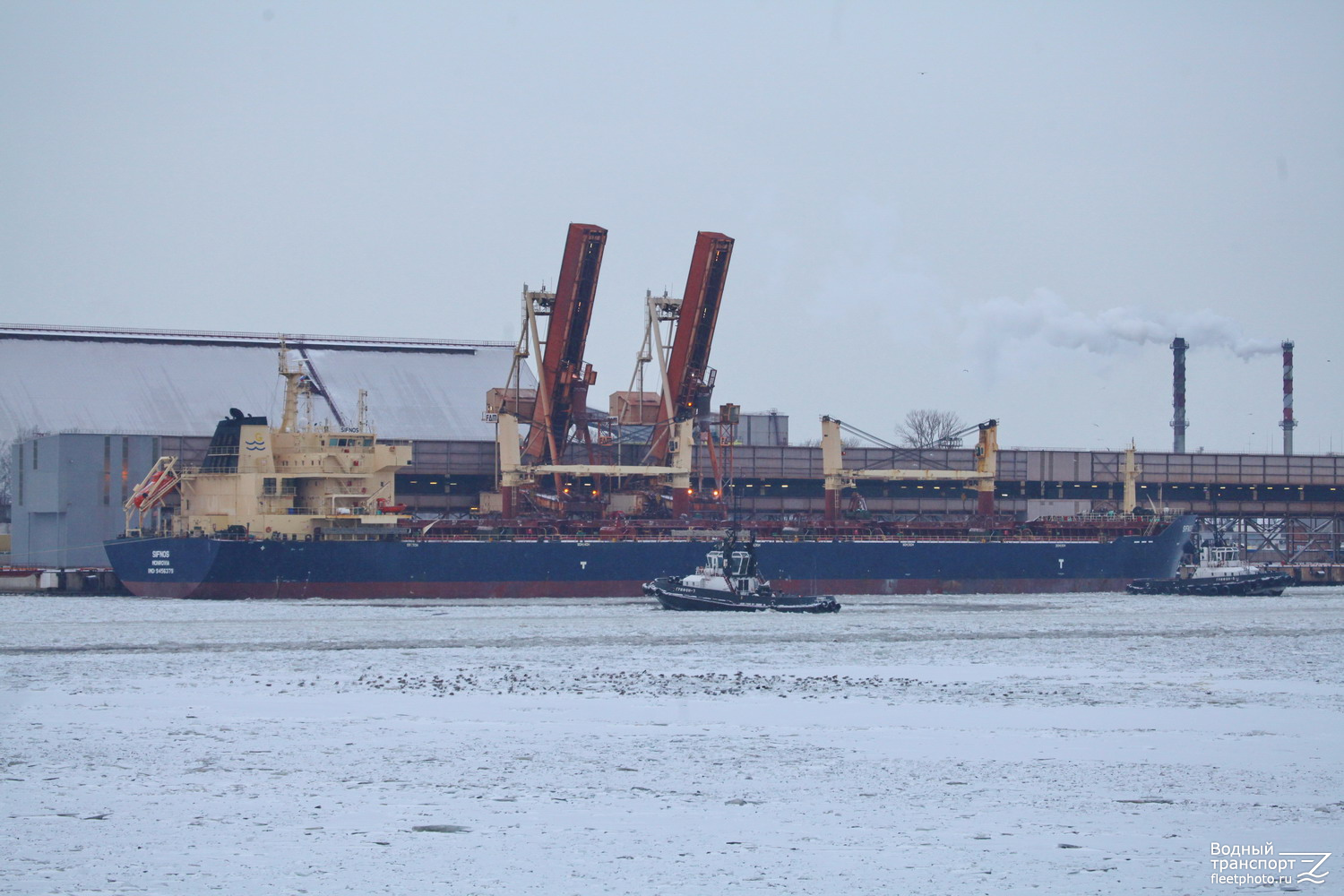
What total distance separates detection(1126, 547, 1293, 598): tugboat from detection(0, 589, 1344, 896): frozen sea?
928 inches

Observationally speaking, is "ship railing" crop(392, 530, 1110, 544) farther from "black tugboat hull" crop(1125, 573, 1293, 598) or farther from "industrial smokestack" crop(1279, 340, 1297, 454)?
"industrial smokestack" crop(1279, 340, 1297, 454)

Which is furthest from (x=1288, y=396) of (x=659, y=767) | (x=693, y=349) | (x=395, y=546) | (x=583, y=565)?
(x=659, y=767)

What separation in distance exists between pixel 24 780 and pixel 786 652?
16366 mm

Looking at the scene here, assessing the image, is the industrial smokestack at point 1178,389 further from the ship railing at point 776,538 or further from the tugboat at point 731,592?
the tugboat at point 731,592

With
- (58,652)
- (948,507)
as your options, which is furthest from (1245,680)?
(948,507)

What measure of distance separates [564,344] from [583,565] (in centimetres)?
893

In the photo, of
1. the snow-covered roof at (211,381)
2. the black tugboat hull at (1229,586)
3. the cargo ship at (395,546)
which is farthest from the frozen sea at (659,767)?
the snow-covered roof at (211,381)

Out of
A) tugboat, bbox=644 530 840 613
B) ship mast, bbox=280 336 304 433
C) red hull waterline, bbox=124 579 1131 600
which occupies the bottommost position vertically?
red hull waterline, bbox=124 579 1131 600

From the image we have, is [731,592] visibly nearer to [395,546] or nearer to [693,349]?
[395,546]

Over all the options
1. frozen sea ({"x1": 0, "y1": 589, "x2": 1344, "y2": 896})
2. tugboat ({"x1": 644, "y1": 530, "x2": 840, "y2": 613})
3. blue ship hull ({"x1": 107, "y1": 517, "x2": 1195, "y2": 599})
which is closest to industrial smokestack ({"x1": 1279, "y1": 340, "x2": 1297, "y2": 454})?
blue ship hull ({"x1": 107, "y1": 517, "x2": 1195, "y2": 599})

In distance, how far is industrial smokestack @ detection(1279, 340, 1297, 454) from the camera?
3305 inches

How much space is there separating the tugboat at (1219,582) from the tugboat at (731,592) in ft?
58.8

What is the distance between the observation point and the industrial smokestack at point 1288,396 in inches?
3305

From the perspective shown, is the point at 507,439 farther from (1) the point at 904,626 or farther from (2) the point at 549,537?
(1) the point at 904,626
